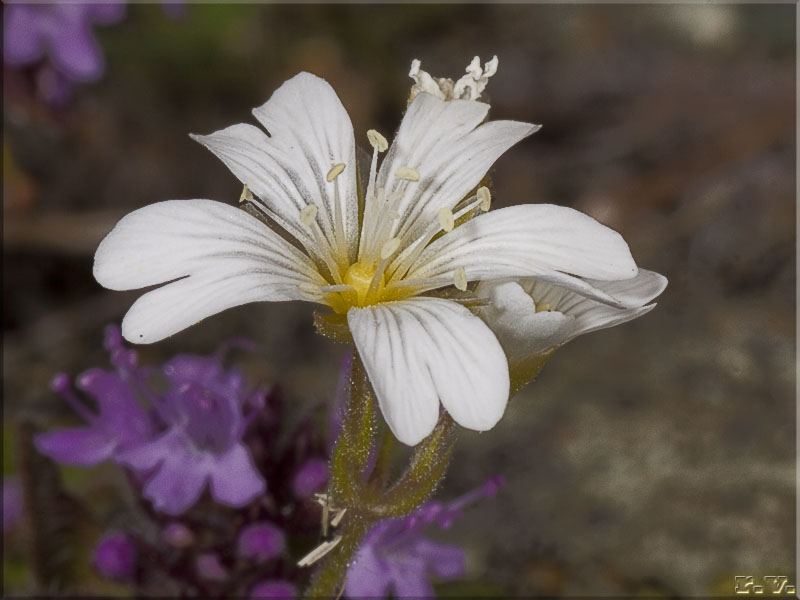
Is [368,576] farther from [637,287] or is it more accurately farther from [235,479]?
[637,287]

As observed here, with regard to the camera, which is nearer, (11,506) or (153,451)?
(153,451)

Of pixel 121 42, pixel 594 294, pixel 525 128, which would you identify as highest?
pixel 525 128

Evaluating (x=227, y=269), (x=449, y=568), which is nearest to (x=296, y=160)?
(x=227, y=269)

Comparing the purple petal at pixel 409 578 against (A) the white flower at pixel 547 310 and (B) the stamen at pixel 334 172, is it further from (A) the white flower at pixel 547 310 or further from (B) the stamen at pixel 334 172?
(B) the stamen at pixel 334 172

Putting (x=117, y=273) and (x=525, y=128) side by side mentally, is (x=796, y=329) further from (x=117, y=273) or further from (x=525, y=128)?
(x=117, y=273)

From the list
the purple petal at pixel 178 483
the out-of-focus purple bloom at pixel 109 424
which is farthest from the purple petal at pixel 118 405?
the purple petal at pixel 178 483

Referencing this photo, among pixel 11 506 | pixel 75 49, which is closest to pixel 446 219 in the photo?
pixel 11 506
